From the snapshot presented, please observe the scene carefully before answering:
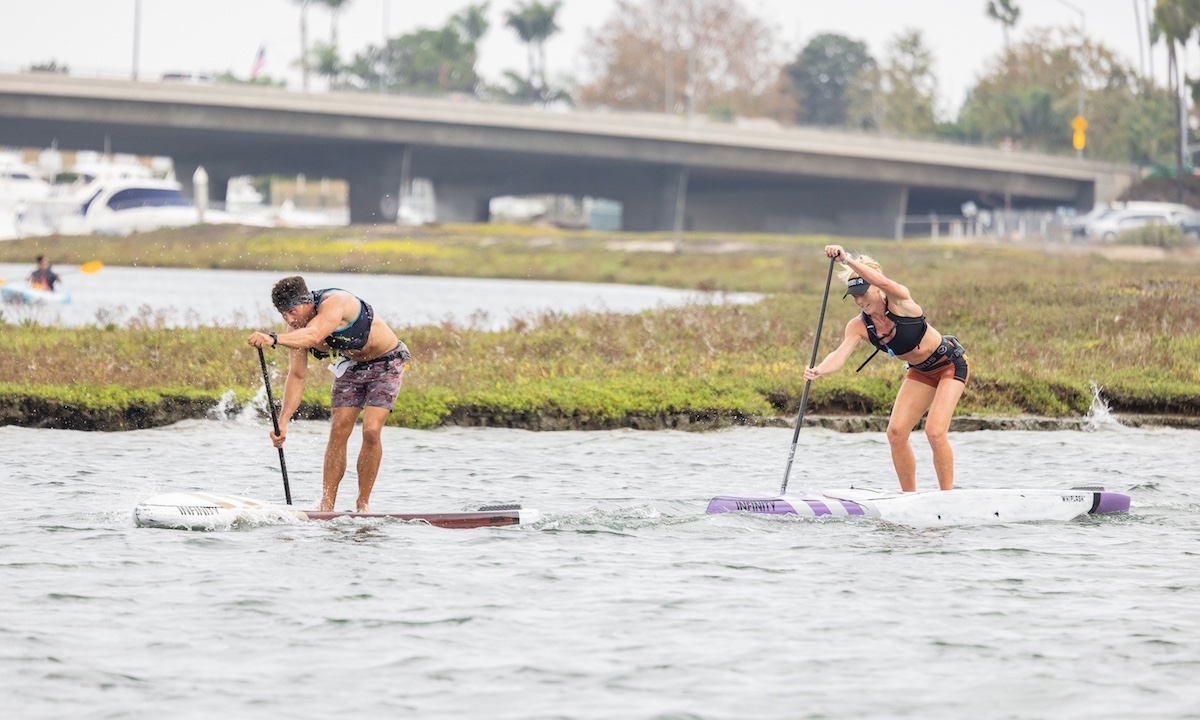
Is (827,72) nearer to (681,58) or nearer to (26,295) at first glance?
(681,58)

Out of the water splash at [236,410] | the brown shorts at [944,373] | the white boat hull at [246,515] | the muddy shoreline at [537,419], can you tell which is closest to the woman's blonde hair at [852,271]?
the brown shorts at [944,373]

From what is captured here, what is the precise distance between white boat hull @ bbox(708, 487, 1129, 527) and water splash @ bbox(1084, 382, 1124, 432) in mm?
6771

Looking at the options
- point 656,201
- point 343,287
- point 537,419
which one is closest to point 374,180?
point 656,201

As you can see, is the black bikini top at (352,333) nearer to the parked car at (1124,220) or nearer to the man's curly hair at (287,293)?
the man's curly hair at (287,293)

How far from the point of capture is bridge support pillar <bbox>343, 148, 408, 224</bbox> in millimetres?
82812

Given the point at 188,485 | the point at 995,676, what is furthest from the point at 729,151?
the point at 995,676

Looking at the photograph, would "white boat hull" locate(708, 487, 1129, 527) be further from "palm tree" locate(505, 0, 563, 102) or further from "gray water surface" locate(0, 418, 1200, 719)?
"palm tree" locate(505, 0, 563, 102)

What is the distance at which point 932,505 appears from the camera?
542 inches

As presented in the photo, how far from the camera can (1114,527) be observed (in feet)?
45.6

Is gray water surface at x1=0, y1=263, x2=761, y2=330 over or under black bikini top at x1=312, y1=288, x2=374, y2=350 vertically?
under

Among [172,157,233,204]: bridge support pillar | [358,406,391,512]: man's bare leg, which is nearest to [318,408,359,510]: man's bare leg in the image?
[358,406,391,512]: man's bare leg

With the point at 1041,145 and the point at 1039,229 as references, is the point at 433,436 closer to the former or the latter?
the point at 1039,229

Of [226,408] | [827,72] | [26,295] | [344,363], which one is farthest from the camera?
[827,72]

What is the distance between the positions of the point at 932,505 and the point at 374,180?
2923 inches
